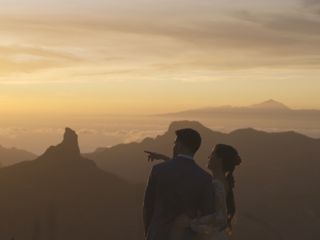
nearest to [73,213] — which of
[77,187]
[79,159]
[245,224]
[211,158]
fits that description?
[77,187]

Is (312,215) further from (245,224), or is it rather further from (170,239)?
(170,239)

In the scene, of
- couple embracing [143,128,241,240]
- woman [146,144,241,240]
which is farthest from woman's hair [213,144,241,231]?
couple embracing [143,128,241,240]

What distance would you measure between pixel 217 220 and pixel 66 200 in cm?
11881

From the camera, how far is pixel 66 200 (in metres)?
125

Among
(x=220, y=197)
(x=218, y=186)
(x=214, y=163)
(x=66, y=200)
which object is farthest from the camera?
(x=66, y=200)

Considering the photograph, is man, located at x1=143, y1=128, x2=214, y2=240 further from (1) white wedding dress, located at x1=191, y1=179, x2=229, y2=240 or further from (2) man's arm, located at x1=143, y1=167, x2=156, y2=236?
(1) white wedding dress, located at x1=191, y1=179, x2=229, y2=240

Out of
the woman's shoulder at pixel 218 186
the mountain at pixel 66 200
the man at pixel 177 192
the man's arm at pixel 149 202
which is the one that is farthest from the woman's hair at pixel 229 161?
the mountain at pixel 66 200

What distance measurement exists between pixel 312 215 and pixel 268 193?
18.2m

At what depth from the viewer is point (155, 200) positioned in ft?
29.4

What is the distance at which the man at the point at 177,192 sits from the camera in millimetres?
8898

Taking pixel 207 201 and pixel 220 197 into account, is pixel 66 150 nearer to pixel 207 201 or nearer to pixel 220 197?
pixel 220 197

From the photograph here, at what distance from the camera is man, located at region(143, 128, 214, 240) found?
29.2ft

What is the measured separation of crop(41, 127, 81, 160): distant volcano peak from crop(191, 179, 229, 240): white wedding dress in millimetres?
130025

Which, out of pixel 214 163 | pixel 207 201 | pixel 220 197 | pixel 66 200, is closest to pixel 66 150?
pixel 66 200
